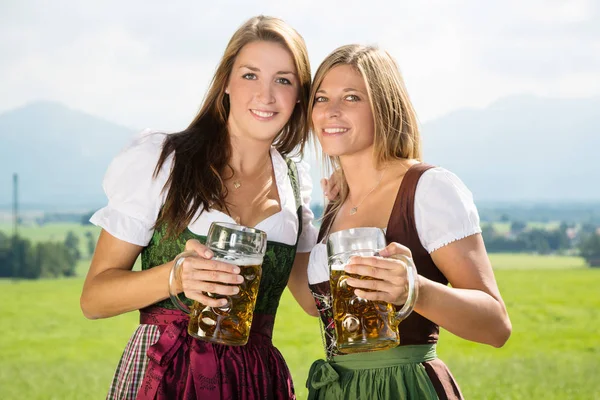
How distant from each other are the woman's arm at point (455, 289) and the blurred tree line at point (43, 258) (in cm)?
1173

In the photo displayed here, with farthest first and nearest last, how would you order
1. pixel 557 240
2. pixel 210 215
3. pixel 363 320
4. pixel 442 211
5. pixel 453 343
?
pixel 557 240 < pixel 453 343 < pixel 210 215 < pixel 442 211 < pixel 363 320

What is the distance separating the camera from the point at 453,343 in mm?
9758

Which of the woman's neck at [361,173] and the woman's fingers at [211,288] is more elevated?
the woman's neck at [361,173]

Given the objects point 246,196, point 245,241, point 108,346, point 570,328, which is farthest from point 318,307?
point 570,328

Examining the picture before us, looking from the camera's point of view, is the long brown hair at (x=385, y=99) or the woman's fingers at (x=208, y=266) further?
the long brown hair at (x=385, y=99)

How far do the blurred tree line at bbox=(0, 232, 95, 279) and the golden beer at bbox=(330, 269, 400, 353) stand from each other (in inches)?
468

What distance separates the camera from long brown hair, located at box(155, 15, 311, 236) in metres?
2.07

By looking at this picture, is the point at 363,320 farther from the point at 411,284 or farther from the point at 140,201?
the point at 140,201

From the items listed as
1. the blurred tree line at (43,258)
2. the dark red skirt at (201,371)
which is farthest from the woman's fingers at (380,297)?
the blurred tree line at (43,258)

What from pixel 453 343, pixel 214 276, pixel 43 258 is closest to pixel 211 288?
pixel 214 276

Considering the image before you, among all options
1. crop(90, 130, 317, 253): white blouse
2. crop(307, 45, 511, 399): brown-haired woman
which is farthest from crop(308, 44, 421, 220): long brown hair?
crop(90, 130, 317, 253): white blouse

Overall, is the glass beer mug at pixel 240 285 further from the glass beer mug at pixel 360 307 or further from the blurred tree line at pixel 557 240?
the blurred tree line at pixel 557 240

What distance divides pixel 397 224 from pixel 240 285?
1.67 ft

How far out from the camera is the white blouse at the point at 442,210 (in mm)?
1815
